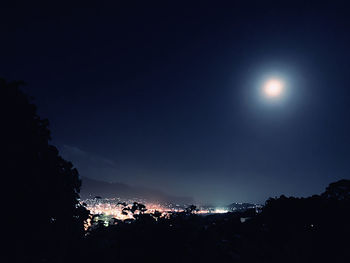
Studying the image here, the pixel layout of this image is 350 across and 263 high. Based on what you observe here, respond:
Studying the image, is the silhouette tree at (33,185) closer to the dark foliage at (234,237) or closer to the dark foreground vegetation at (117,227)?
the dark foreground vegetation at (117,227)

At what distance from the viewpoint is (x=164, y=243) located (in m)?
5.31

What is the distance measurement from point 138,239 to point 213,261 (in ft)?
5.72

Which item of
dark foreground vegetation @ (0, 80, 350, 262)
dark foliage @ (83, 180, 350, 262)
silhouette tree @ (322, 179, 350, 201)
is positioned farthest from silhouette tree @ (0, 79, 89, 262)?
silhouette tree @ (322, 179, 350, 201)

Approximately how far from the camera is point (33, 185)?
754 centimetres

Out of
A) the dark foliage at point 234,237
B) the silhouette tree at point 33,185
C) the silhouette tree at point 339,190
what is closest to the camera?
the dark foliage at point 234,237

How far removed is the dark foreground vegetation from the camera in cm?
534

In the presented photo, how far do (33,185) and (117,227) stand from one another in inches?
139

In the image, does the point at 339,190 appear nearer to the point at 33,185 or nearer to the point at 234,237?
the point at 234,237

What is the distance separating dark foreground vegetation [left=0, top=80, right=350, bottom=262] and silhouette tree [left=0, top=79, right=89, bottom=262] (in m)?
0.03

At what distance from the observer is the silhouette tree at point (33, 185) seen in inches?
273

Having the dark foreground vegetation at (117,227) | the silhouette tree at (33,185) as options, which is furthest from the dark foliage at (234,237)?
the silhouette tree at (33,185)

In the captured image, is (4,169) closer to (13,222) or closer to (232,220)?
(13,222)

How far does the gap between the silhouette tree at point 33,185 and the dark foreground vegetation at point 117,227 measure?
3 cm

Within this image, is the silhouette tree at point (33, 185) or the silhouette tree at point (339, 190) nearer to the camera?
the silhouette tree at point (33, 185)
